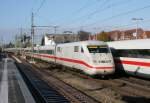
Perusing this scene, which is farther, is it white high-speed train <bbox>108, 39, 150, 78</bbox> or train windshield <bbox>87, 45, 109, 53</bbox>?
train windshield <bbox>87, 45, 109, 53</bbox>

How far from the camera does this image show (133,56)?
23750 mm

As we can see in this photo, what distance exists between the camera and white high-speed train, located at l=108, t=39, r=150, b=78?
71.0 feet

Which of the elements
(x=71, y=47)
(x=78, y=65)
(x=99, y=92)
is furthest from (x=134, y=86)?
(x=71, y=47)

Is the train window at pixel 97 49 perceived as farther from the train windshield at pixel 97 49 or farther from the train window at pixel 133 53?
the train window at pixel 133 53

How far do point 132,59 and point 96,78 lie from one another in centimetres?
318

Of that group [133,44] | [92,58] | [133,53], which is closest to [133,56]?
[133,53]

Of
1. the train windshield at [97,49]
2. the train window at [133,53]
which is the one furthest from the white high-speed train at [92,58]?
the train window at [133,53]

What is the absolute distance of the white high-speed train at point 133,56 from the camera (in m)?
21.6

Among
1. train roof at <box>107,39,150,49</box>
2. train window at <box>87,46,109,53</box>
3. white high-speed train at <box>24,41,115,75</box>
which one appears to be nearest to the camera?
train roof at <box>107,39,150,49</box>

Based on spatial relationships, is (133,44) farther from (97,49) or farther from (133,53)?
(97,49)

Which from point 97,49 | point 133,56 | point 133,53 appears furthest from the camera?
point 97,49

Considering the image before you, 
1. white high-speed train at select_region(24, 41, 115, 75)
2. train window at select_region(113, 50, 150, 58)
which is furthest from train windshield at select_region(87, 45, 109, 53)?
train window at select_region(113, 50, 150, 58)

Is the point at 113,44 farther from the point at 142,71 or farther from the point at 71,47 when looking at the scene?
the point at 142,71

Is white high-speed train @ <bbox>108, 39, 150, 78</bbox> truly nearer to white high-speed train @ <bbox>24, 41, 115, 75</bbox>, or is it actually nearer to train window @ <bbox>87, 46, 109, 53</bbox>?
white high-speed train @ <bbox>24, 41, 115, 75</bbox>
